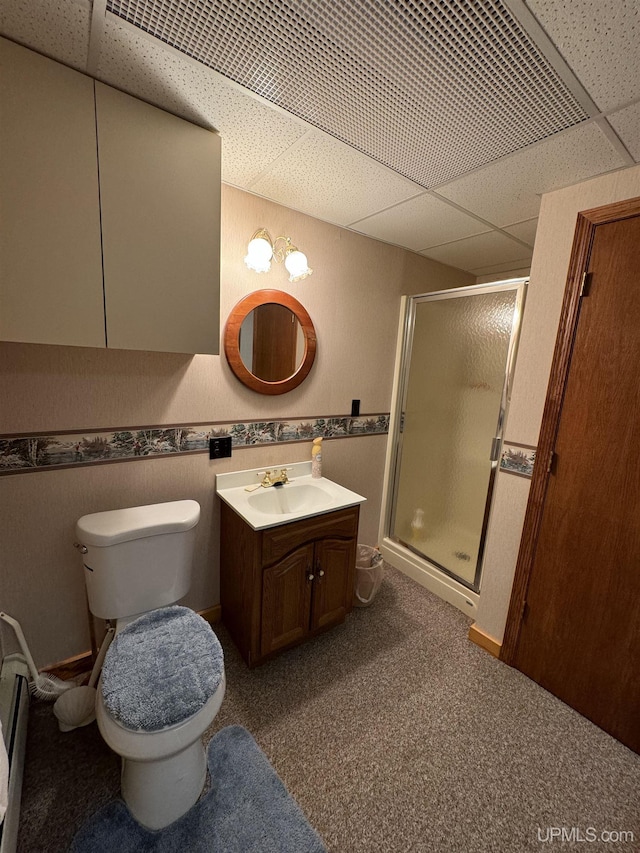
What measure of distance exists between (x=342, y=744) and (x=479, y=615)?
38.2 inches

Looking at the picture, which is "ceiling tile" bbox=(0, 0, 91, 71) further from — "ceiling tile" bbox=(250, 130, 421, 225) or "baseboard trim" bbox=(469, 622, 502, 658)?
"baseboard trim" bbox=(469, 622, 502, 658)

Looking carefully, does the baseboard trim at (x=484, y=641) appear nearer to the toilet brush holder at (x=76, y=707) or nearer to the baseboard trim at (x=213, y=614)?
the baseboard trim at (x=213, y=614)

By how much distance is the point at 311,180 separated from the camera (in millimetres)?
1513

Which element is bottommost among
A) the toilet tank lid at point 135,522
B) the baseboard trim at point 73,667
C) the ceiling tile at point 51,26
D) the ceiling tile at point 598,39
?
the baseboard trim at point 73,667

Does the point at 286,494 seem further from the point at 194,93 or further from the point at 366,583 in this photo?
the point at 194,93

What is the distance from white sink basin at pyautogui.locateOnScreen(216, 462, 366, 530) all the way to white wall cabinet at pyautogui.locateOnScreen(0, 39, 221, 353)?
0.76m

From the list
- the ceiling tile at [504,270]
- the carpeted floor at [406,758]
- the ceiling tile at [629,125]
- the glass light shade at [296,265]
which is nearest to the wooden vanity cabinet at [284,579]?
the carpeted floor at [406,758]

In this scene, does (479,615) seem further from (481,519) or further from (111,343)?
(111,343)

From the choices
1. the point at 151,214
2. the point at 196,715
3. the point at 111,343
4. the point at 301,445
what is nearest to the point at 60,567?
the point at 196,715

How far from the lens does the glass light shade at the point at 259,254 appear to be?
1592 millimetres

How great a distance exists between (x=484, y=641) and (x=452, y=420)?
1249mm

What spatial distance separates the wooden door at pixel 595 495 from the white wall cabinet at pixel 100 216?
149 cm

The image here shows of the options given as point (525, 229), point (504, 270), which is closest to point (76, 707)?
point (525, 229)

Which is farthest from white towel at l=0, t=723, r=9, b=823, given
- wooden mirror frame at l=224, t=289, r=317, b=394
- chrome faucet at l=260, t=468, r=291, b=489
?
wooden mirror frame at l=224, t=289, r=317, b=394
